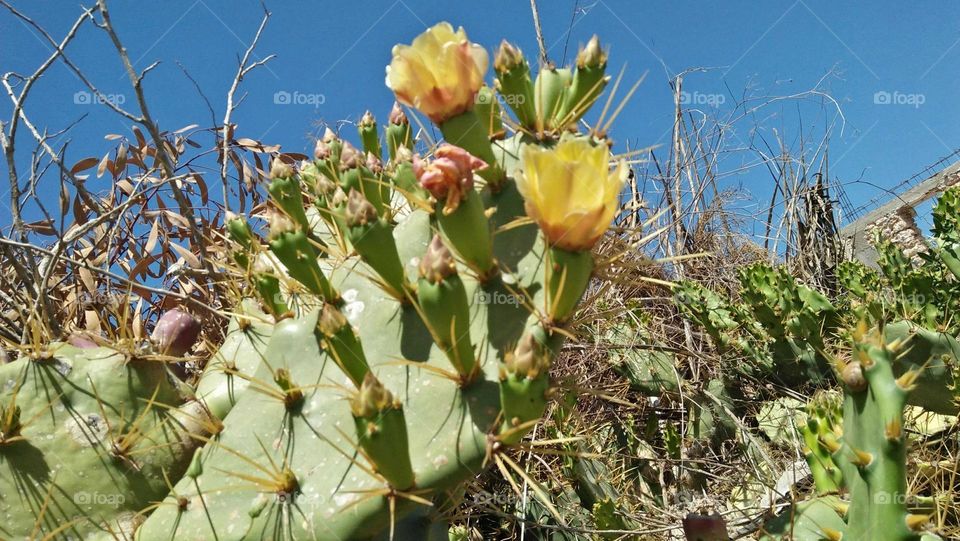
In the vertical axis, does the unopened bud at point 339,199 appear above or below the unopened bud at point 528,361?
above

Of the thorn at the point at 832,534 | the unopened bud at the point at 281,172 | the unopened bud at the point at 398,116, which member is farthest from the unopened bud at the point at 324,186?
the thorn at the point at 832,534

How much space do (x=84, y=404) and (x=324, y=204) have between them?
0.56 meters

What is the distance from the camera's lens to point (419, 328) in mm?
1146

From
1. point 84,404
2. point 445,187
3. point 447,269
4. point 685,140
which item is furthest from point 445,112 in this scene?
point 685,140

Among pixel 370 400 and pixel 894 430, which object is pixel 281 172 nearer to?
pixel 370 400

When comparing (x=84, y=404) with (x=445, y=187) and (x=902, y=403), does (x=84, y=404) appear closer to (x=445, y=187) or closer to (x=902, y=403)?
(x=445, y=187)

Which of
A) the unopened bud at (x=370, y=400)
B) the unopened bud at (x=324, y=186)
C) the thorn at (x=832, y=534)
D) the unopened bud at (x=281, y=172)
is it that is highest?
the unopened bud at (x=281, y=172)
